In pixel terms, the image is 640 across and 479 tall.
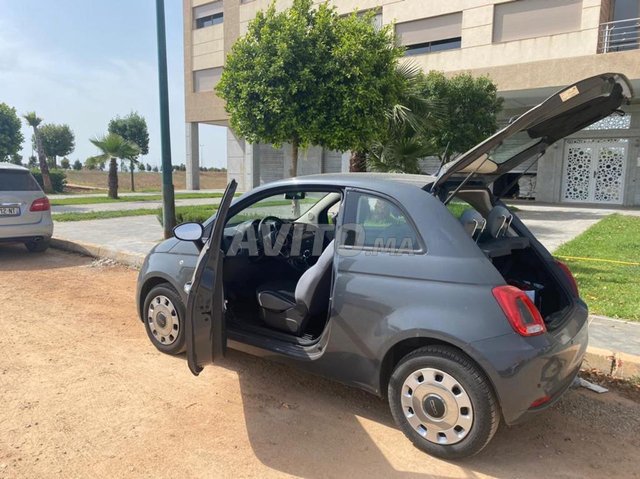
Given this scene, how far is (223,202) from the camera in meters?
2.94

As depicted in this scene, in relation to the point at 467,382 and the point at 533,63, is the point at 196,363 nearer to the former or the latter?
the point at 467,382

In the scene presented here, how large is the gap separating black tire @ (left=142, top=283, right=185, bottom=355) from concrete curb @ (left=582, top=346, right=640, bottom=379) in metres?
3.22

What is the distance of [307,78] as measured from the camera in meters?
7.68

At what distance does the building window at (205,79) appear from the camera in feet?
98.3

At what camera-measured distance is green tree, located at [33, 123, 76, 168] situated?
43.1 meters

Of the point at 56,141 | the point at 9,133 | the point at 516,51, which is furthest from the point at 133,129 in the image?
the point at 516,51

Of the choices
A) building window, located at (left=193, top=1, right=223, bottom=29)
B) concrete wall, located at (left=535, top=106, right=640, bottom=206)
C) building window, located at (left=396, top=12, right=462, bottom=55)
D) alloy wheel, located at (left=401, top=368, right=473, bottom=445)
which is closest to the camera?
alloy wheel, located at (left=401, top=368, right=473, bottom=445)

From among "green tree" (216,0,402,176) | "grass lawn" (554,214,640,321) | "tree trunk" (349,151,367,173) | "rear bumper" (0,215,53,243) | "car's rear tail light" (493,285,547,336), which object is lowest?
"grass lawn" (554,214,640,321)

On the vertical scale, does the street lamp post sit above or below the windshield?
above

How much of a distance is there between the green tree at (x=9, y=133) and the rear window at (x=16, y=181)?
88.1 ft

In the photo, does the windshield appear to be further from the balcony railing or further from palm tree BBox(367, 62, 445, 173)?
the balcony railing

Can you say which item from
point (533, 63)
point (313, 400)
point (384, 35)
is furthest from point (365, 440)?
point (533, 63)

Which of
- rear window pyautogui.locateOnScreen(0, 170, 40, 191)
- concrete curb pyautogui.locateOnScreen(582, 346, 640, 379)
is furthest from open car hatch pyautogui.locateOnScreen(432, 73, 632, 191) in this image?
rear window pyautogui.locateOnScreen(0, 170, 40, 191)

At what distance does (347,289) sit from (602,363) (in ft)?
7.58
